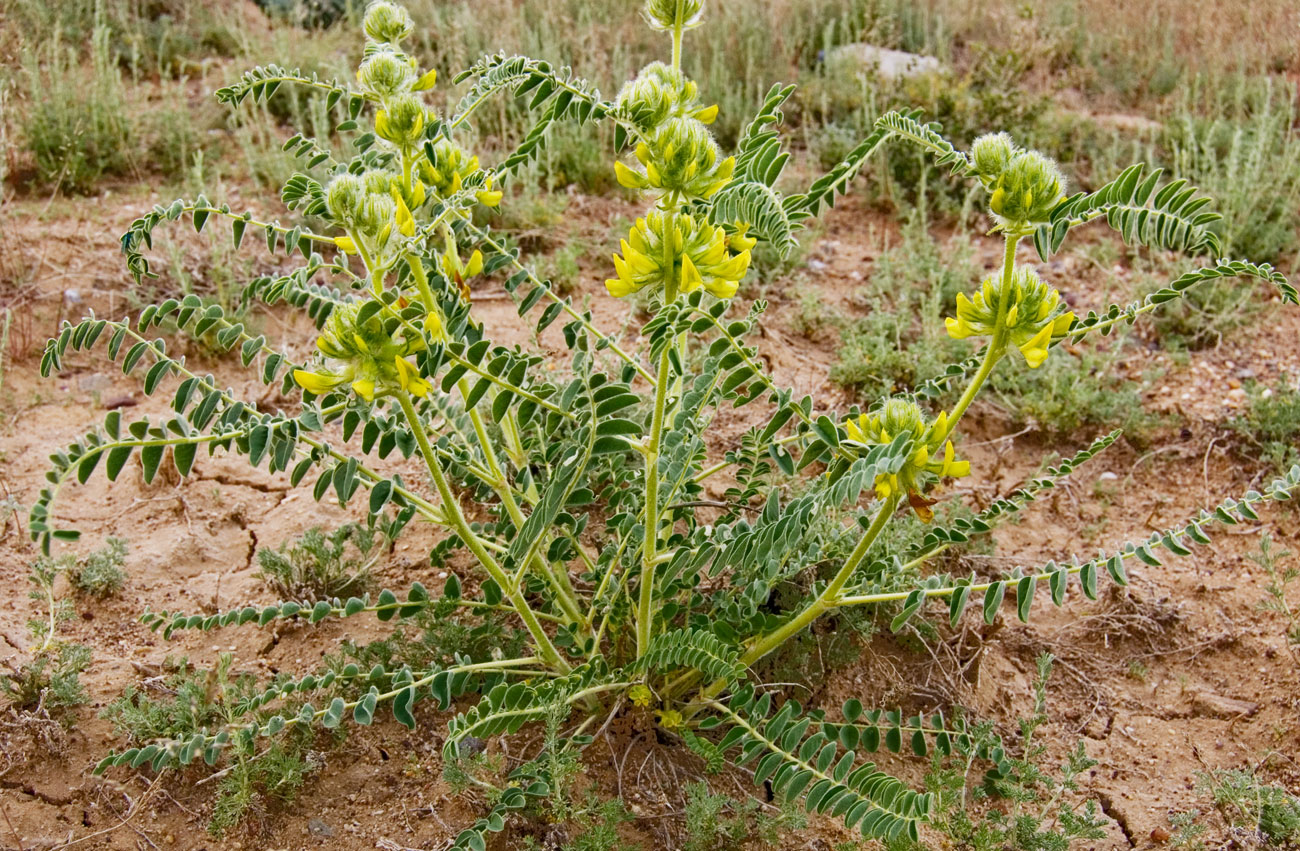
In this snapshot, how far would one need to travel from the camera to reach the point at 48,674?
2215 mm

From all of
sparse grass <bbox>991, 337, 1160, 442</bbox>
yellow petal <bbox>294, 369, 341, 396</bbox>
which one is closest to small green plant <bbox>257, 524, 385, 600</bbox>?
yellow petal <bbox>294, 369, 341, 396</bbox>

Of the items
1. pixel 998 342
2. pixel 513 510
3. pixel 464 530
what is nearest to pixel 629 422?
pixel 464 530

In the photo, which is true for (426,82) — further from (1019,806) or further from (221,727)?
(1019,806)

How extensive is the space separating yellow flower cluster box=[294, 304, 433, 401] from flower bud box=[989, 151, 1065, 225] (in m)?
0.86

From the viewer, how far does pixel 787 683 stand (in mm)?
2096

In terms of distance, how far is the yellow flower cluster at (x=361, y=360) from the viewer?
1.45 m

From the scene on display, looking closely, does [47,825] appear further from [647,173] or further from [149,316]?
[647,173]

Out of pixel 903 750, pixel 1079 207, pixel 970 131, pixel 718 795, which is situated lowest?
pixel 903 750

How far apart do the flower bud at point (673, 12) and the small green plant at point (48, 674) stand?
1.62m

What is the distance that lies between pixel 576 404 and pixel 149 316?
75 cm

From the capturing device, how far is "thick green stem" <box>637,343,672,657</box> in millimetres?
1639

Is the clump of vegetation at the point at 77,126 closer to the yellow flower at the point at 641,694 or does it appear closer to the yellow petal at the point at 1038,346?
the yellow flower at the point at 641,694

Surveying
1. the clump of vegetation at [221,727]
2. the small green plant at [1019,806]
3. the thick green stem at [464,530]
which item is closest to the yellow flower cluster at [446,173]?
the thick green stem at [464,530]

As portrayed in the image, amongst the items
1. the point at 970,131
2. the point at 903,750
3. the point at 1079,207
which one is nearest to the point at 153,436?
the point at 1079,207
